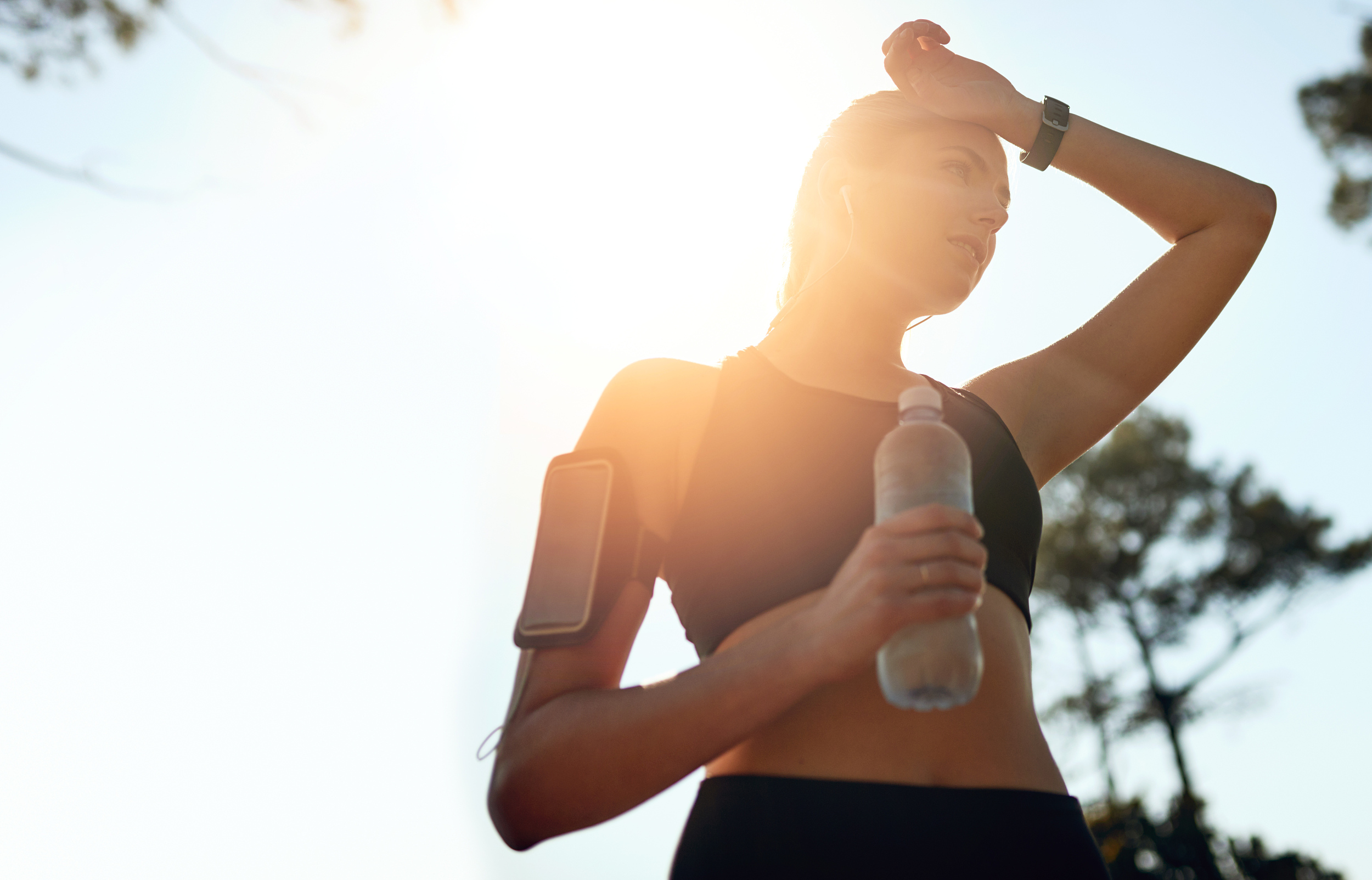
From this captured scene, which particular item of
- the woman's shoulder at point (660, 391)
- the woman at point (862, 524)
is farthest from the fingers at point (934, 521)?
the woman's shoulder at point (660, 391)

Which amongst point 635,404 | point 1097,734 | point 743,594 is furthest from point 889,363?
point 1097,734

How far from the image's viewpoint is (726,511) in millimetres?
1670

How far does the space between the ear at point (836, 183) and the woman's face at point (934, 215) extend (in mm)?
52

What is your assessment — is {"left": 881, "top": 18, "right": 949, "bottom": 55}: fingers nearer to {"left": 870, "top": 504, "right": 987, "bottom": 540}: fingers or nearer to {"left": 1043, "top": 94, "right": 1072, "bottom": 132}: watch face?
{"left": 1043, "top": 94, "right": 1072, "bottom": 132}: watch face

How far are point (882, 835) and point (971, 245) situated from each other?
4.18 feet

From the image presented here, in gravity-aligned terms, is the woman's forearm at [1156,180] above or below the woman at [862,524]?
above

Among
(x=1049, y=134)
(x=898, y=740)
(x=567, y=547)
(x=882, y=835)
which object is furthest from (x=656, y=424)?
(x=1049, y=134)

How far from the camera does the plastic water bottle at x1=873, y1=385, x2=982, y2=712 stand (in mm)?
1260

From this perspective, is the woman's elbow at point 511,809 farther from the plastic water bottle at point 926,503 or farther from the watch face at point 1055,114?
the watch face at point 1055,114

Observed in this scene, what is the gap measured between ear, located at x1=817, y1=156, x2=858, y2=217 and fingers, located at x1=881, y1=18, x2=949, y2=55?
336 mm

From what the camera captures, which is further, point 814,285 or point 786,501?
point 814,285

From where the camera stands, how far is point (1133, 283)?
243cm

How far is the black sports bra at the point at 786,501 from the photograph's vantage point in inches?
63.0

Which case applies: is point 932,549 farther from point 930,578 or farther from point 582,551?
point 582,551
